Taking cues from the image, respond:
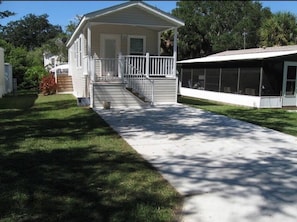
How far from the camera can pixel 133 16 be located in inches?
579

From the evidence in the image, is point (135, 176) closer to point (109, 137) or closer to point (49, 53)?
point (109, 137)

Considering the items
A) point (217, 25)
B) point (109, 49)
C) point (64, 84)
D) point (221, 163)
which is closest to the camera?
point (221, 163)

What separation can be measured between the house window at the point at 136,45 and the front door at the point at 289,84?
6.91 metres

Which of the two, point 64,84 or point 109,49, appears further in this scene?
point 64,84

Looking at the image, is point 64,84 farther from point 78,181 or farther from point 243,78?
point 78,181

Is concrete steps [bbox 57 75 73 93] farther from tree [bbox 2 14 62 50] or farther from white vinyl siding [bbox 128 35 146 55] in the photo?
tree [bbox 2 14 62 50]

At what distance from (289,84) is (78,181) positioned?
1413 cm

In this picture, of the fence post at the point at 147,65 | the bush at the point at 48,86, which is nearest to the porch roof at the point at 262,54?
the fence post at the point at 147,65

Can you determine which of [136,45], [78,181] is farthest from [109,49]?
[78,181]

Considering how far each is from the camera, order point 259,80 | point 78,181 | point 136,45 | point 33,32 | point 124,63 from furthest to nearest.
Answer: point 33,32, point 136,45, point 259,80, point 124,63, point 78,181

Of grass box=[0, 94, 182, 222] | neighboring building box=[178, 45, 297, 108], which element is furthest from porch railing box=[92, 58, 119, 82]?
grass box=[0, 94, 182, 222]

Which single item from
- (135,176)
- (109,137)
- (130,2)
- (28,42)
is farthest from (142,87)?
(28,42)

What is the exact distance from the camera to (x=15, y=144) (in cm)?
686

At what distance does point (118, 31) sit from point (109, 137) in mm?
10149
